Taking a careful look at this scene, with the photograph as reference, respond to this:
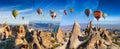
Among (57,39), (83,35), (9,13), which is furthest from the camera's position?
(57,39)

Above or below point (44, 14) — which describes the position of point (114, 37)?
below

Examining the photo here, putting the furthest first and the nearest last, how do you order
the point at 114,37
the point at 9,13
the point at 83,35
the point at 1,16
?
the point at 114,37
the point at 83,35
the point at 9,13
the point at 1,16

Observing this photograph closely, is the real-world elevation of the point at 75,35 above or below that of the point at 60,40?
above

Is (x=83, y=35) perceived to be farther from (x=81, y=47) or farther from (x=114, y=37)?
(x=114, y=37)

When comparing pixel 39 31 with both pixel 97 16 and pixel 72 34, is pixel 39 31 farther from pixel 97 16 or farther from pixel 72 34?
pixel 97 16

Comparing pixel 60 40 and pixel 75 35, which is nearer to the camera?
pixel 75 35

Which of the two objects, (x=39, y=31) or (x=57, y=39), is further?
(x=57, y=39)

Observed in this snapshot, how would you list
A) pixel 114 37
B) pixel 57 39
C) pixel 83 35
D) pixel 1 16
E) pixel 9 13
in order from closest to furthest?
1. pixel 1 16
2. pixel 9 13
3. pixel 83 35
4. pixel 57 39
5. pixel 114 37

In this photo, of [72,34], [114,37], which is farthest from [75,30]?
[114,37]

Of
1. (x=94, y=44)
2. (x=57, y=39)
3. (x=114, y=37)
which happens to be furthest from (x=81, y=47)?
(x=114, y=37)
